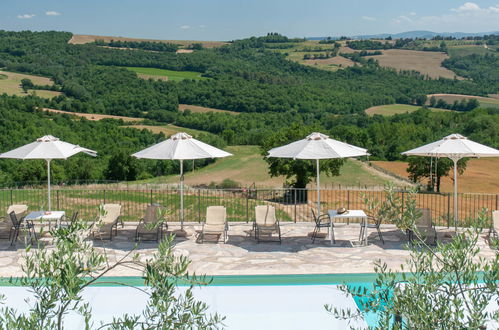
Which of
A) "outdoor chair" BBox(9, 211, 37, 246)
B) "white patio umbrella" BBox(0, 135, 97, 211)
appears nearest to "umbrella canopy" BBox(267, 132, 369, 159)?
"white patio umbrella" BBox(0, 135, 97, 211)

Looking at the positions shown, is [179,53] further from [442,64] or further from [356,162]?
[356,162]

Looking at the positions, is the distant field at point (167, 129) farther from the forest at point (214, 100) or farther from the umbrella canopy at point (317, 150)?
the umbrella canopy at point (317, 150)

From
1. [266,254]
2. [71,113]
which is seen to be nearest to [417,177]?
[266,254]

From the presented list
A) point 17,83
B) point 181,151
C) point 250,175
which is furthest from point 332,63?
point 181,151

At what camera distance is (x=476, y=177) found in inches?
1838

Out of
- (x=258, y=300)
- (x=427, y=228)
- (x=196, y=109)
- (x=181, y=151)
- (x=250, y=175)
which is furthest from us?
(x=196, y=109)

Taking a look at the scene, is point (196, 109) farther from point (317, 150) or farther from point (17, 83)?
point (317, 150)

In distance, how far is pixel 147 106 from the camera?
257ft

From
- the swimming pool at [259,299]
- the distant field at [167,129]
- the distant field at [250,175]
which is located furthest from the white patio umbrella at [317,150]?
the distant field at [167,129]

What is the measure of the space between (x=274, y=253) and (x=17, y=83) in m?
69.7

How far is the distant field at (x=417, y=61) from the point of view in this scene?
4235 inches

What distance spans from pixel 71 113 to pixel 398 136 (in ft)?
131

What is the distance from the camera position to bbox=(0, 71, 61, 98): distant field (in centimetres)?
6638

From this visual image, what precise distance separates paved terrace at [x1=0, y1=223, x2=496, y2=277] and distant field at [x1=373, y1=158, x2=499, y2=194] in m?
28.7
